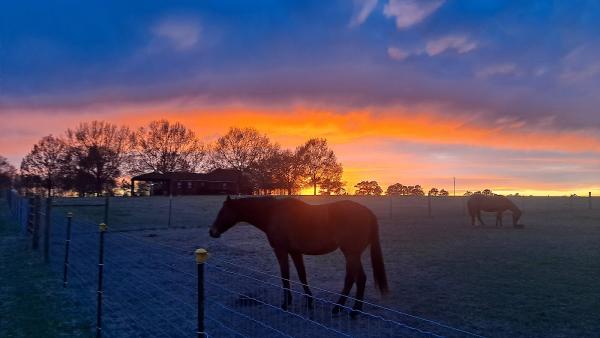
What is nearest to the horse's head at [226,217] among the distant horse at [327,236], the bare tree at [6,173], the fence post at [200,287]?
the distant horse at [327,236]

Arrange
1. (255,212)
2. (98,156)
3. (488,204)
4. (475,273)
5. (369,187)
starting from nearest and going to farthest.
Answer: (255,212) → (475,273) → (488,204) → (98,156) → (369,187)

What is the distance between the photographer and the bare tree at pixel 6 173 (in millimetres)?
69319

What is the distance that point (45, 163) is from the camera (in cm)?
5394

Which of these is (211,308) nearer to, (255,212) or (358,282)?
(255,212)

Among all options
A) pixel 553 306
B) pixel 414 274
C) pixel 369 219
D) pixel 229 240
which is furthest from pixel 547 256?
pixel 229 240

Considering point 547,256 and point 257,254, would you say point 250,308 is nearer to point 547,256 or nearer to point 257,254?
point 257,254

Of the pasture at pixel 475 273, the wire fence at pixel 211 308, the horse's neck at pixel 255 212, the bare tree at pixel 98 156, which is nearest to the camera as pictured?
the wire fence at pixel 211 308

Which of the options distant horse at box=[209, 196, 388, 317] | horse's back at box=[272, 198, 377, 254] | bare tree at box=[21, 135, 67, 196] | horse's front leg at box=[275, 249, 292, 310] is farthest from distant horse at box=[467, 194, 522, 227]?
bare tree at box=[21, 135, 67, 196]

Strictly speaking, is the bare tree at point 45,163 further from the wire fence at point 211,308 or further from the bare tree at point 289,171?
the wire fence at point 211,308

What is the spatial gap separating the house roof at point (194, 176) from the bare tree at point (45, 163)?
1006 cm

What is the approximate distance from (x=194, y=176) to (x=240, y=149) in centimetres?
840

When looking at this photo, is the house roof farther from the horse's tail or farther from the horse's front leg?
the horse's tail

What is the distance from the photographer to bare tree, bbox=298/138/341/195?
199 feet

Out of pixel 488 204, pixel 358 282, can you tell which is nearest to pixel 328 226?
pixel 358 282
